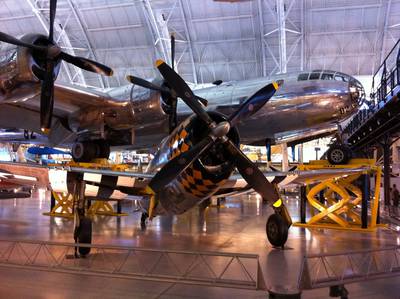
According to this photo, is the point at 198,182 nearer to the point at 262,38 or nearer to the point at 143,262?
the point at 143,262

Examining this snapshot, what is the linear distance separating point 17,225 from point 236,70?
76.5ft

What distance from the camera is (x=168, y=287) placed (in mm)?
5109

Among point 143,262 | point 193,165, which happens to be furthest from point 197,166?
point 143,262

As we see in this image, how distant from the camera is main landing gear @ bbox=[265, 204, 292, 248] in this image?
793 cm

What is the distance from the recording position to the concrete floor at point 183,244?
4.89 meters

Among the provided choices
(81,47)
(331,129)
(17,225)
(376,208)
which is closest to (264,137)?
(331,129)

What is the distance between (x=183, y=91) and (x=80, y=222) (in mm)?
3253

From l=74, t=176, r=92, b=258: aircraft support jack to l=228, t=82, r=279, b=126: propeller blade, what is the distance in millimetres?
3253

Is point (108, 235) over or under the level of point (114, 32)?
under

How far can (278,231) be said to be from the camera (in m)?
8.07

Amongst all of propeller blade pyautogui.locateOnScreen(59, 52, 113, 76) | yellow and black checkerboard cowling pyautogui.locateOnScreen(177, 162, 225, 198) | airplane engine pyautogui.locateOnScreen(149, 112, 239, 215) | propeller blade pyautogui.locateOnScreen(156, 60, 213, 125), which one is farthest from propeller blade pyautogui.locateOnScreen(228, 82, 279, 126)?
propeller blade pyautogui.locateOnScreen(59, 52, 113, 76)

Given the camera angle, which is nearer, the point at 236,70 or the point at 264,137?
the point at 264,137

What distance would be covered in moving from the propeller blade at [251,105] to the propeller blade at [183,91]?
15.7 inches

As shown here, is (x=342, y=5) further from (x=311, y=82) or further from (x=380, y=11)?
(x=311, y=82)
